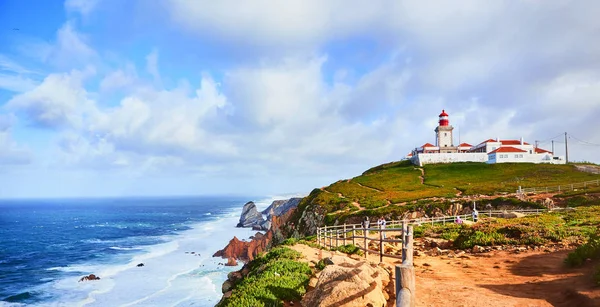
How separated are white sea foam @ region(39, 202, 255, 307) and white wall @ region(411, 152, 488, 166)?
2443 inches

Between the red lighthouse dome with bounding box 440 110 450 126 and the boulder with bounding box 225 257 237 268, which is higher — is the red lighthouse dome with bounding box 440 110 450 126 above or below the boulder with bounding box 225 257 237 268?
above

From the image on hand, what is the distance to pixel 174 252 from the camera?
Answer: 65.1 m

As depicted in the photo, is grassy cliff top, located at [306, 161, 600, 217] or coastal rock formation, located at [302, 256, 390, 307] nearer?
coastal rock formation, located at [302, 256, 390, 307]

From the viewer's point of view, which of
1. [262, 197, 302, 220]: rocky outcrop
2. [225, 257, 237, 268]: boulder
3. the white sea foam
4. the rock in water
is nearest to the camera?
the white sea foam

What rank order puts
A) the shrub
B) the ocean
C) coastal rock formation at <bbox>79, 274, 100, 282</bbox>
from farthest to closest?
coastal rock formation at <bbox>79, 274, 100, 282</bbox>, the ocean, the shrub

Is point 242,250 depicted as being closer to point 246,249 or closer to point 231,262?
point 246,249

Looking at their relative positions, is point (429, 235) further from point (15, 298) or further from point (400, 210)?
point (15, 298)

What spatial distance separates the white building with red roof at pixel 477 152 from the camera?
90.2m

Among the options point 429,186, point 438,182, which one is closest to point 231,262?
point 429,186

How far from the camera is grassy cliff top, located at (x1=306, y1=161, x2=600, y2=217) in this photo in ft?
191

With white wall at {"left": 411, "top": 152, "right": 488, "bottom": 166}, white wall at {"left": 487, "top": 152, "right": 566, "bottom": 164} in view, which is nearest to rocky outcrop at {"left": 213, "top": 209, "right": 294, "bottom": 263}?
white wall at {"left": 411, "top": 152, "right": 488, "bottom": 166}

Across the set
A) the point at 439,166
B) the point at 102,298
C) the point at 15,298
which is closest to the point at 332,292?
the point at 102,298

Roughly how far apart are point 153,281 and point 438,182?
5701 cm

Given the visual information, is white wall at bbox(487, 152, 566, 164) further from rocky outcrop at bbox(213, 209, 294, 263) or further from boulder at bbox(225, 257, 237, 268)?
boulder at bbox(225, 257, 237, 268)
